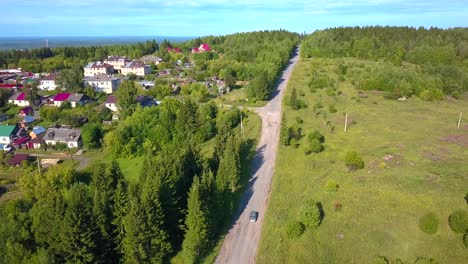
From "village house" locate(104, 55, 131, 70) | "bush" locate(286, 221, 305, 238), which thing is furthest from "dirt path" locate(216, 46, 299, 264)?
"village house" locate(104, 55, 131, 70)

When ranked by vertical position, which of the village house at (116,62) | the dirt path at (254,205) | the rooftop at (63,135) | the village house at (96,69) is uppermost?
the village house at (116,62)

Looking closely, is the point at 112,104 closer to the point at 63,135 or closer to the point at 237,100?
the point at 63,135

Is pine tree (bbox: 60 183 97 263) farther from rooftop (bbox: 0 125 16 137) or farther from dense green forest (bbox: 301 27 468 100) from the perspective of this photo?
dense green forest (bbox: 301 27 468 100)

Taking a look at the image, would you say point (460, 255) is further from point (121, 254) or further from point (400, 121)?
point (400, 121)

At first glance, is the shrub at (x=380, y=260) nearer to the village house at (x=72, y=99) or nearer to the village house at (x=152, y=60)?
the village house at (x=72, y=99)

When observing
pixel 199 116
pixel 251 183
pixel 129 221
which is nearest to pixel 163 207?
pixel 129 221

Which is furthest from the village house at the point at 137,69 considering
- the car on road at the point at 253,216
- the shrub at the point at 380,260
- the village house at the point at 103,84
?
the shrub at the point at 380,260
